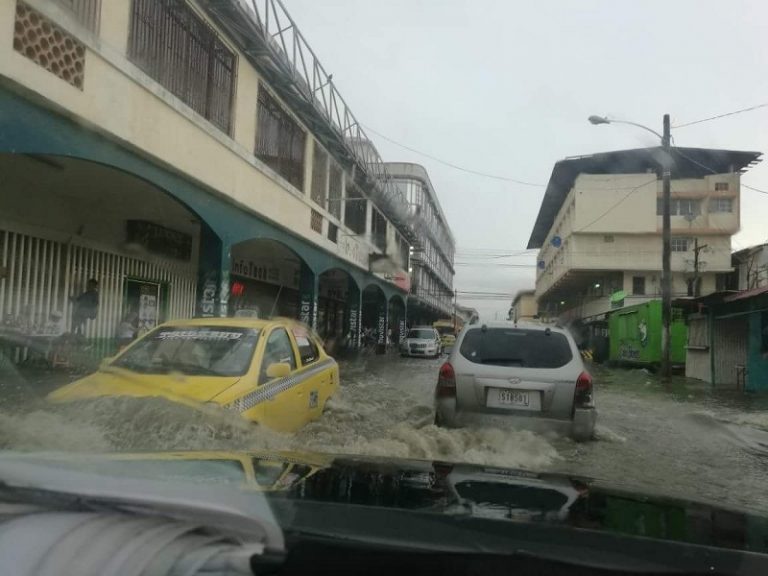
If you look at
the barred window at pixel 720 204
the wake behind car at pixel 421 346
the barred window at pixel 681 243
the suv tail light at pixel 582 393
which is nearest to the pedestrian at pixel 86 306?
the suv tail light at pixel 582 393

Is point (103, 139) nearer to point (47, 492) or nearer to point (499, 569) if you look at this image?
point (47, 492)

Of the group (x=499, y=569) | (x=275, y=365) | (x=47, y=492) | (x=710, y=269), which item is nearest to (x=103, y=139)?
(x=275, y=365)

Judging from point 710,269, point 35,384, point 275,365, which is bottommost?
point 35,384

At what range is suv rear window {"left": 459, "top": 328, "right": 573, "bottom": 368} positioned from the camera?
659cm

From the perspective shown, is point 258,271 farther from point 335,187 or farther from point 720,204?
point 720,204

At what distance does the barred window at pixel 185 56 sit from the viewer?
9109mm

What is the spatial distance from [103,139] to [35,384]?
3.27 metres

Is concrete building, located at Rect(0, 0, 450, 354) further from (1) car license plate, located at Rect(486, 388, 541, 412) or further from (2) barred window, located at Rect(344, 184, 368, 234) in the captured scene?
(1) car license plate, located at Rect(486, 388, 541, 412)

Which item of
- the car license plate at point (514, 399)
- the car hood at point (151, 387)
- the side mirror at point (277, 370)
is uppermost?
the side mirror at point (277, 370)

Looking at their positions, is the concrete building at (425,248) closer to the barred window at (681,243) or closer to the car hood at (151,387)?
the barred window at (681,243)

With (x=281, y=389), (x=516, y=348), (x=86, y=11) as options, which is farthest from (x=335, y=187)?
(x=281, y=389)

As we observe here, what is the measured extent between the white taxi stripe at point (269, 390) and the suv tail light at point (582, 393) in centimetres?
281

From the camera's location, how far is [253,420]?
5.02m

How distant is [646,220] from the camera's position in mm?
42469
